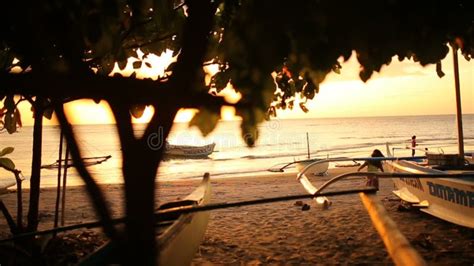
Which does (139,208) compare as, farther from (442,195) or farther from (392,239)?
(442,195)

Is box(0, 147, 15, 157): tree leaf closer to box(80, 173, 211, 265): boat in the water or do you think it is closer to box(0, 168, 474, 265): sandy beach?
box(0, 168, 474, 265): sandy beach

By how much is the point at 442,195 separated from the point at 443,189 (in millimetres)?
187

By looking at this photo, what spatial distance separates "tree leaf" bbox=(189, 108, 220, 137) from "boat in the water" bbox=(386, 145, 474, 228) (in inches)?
174

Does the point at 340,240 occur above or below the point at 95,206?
below

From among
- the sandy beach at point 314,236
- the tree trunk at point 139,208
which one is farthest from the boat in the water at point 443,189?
the tree trunk at point 139,208

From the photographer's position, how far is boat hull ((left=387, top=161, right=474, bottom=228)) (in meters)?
5.54

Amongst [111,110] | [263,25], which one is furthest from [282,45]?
[111,110]

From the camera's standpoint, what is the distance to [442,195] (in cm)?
620

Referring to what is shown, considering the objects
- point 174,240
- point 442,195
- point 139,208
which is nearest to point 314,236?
point 442,195

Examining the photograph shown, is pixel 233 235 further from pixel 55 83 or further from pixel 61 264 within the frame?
pixel 55 83

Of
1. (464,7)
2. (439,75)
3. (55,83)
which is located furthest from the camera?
(439,75)

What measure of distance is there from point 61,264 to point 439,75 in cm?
457

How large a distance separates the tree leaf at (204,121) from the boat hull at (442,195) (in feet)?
15.0

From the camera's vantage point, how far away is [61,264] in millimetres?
4797
